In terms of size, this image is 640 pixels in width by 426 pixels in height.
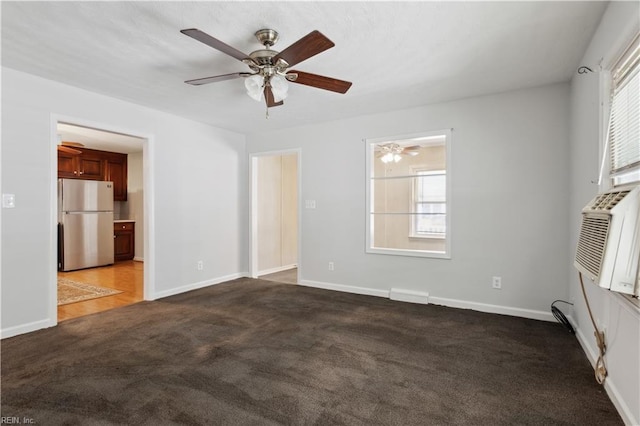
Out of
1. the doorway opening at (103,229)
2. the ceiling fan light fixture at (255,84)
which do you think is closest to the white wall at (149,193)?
the doorway opening at (103,229)

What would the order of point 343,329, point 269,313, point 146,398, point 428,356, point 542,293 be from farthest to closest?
point 269,313, point 542,293, point 343,329, point 428,356, point 146,398

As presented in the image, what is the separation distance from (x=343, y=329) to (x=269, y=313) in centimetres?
90

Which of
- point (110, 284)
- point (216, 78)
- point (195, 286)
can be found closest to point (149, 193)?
point (195, 286)

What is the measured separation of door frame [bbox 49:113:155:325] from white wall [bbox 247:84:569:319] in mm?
2373

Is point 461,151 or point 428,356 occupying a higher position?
point 461,151

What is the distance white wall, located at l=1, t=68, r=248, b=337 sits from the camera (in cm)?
289

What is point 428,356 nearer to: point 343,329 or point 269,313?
point 343,329

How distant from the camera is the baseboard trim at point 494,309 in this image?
327 centimetres

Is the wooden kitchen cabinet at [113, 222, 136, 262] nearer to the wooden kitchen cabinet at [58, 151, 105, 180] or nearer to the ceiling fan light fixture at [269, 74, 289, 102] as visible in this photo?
the wooden kitchen cabinet at [58, 151, 105, 180]

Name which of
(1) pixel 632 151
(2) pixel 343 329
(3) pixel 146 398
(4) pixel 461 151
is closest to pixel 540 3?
(1) pixel 632 151

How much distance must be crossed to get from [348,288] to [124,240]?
5302 mm

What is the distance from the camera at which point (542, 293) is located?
3283 millimetres

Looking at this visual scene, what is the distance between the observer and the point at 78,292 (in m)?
4.39

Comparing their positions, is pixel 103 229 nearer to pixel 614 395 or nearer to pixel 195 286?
pixel 195 286
